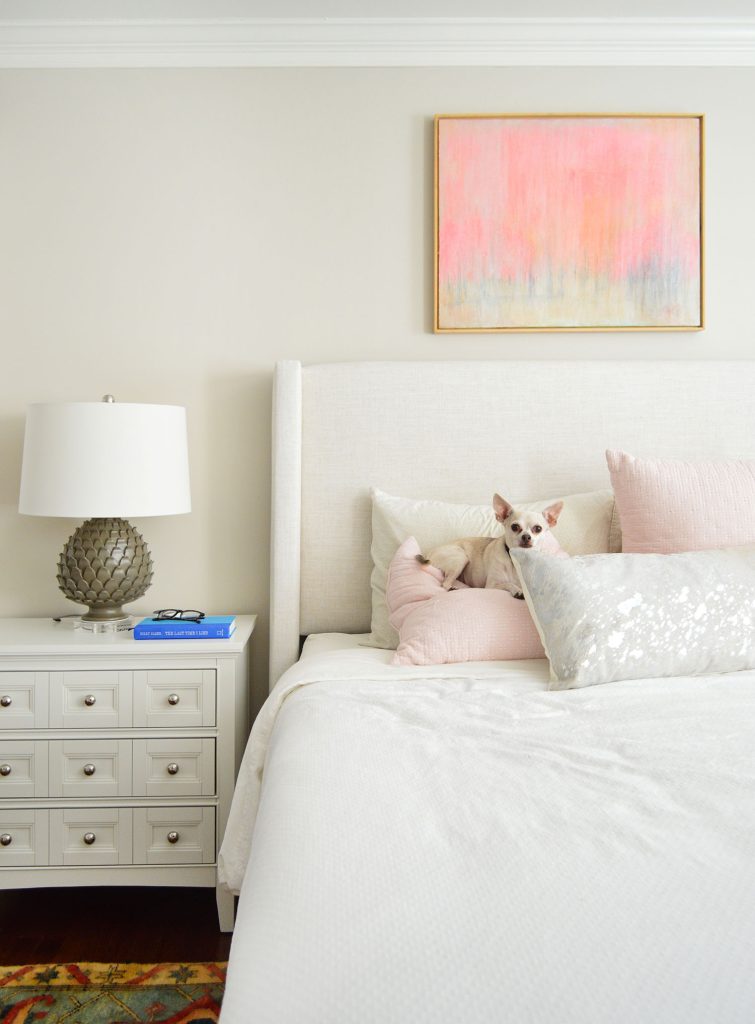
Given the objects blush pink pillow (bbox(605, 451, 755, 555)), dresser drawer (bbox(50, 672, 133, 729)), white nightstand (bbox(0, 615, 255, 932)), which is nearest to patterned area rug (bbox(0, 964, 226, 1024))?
white nightstand (bbox(0, 615, 255, 932))

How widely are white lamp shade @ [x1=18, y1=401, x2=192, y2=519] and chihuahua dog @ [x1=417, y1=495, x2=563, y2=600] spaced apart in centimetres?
76

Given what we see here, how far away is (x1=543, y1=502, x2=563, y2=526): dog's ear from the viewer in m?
2.03

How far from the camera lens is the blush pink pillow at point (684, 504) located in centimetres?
197

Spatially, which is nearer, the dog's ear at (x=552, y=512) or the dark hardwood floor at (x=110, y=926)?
the dark hardwood floor at (x=110, y=926)

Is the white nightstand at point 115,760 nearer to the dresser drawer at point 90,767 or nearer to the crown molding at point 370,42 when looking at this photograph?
the dresser drawer at point 90,767

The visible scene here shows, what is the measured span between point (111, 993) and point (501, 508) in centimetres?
142

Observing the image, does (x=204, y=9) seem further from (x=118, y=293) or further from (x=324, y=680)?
(x=324, y=680)

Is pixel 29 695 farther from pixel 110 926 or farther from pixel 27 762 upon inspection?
pixel 110 926

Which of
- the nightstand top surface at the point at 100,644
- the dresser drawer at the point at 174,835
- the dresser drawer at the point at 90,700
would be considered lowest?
the dresser drawer at the point at 174,835

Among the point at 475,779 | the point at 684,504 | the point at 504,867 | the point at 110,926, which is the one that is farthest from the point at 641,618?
the point at 110,926

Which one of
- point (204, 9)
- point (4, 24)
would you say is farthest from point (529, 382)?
point (4, 24)

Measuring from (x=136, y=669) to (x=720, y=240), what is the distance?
2.15m

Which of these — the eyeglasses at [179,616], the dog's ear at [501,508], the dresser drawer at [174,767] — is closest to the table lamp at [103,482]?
the eyeglasses at [179,616]

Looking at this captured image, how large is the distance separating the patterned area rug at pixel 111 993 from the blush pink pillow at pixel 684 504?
144cm
